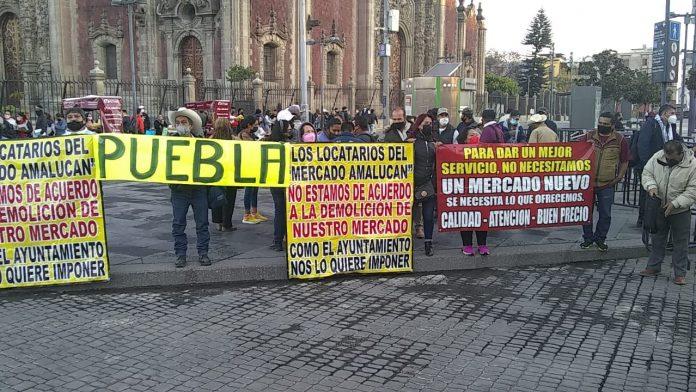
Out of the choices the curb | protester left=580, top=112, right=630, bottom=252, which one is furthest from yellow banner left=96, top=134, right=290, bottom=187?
protester left=580, top=112, right=630, bottom=252

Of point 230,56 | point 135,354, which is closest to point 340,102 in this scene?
point 230,56

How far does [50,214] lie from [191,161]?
64.7 inches

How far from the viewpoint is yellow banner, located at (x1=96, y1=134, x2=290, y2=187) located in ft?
23.5

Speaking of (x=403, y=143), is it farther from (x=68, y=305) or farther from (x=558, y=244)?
(x=68, y=305)

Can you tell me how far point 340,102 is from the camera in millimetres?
39625

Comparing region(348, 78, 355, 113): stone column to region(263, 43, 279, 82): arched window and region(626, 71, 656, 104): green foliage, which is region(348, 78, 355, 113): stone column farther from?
region(626, 71, 656, 104): green foliage

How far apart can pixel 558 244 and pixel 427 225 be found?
2.09 m

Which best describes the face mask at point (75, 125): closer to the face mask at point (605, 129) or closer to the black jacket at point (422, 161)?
the black jacket at point (422, 161)

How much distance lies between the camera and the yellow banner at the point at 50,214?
7.02 metres

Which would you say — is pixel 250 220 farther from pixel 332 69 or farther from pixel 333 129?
pixel 332 69

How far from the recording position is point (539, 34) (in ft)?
248

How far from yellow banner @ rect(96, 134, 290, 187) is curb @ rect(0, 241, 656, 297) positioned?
1.03m

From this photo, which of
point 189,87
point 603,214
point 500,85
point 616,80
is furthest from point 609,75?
point 603,214

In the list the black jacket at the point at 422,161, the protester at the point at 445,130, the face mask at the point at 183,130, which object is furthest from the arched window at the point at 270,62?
the black jacket at the point at 422,161
